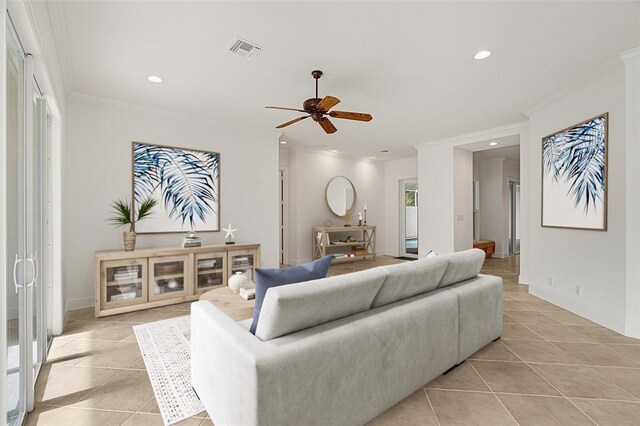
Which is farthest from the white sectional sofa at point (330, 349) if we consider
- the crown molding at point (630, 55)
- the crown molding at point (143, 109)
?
the crown molding at point (143, 109)

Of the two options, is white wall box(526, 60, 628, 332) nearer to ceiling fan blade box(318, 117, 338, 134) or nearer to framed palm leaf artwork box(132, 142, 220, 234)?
ceiling fan blade box(318, 117, 338, 134)

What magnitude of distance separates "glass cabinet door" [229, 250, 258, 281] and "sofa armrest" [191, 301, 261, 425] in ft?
7.88

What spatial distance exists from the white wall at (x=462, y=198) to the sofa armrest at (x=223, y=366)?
5215mm

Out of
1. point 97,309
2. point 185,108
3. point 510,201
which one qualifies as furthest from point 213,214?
point 510,201

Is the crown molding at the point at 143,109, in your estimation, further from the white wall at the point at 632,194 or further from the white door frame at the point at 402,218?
the white wall at the point at 632,194

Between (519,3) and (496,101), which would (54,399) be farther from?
(496,101)

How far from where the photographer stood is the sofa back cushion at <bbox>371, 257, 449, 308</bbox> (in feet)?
6.12

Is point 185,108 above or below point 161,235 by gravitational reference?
above

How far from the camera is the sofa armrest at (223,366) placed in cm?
130

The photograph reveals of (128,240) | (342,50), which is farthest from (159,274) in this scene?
(342,50)

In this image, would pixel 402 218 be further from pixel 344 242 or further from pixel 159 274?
pixel 159 274

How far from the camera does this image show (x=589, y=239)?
3311 mm

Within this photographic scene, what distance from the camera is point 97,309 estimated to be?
3328mm

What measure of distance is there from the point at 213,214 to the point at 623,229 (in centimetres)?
472
